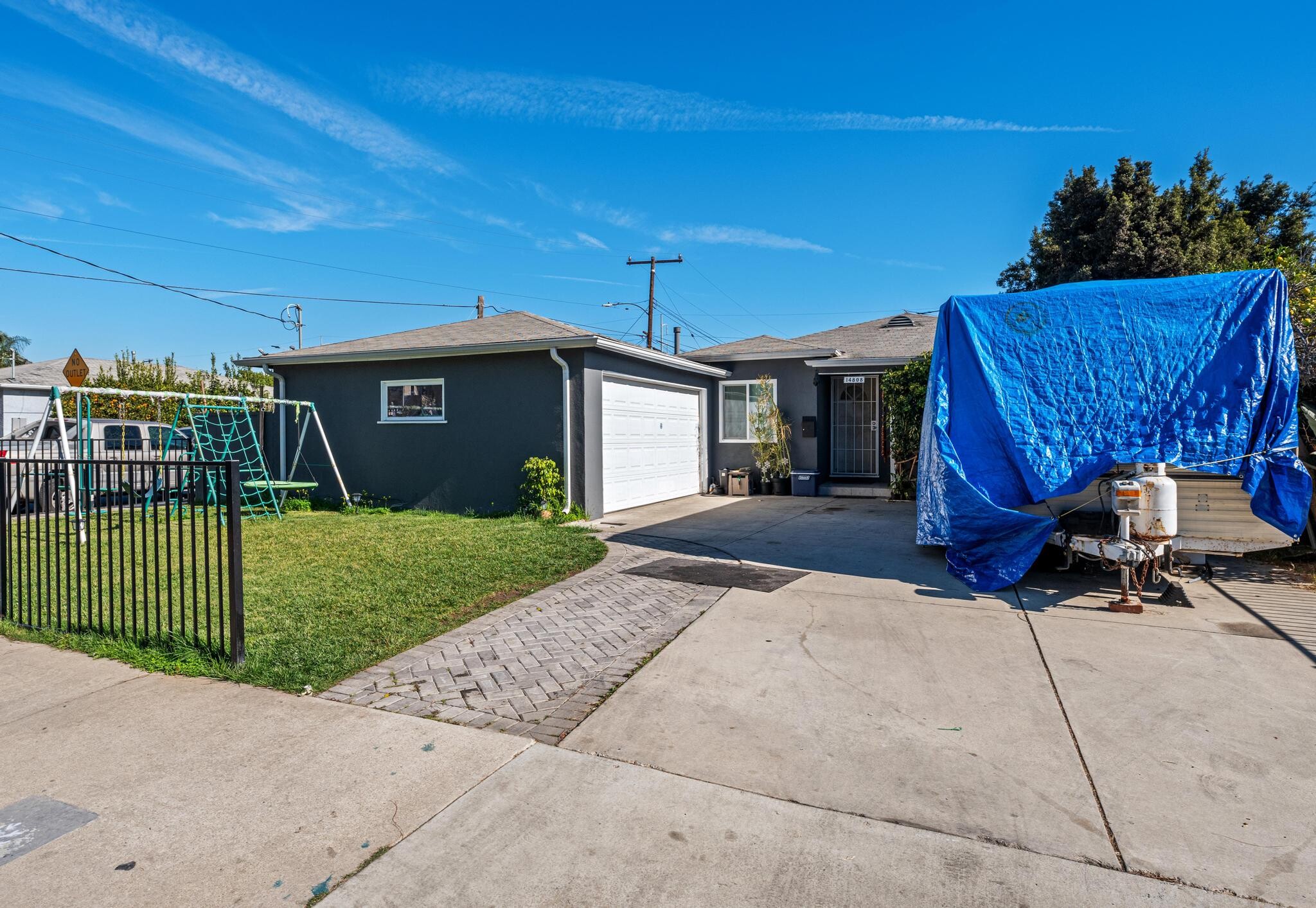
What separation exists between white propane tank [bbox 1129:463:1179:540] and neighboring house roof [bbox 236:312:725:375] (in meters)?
7.16

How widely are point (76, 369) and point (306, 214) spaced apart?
35.9 feet

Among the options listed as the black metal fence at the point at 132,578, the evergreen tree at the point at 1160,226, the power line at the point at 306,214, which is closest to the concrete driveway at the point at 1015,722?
the black metal fence at the point at 132,578

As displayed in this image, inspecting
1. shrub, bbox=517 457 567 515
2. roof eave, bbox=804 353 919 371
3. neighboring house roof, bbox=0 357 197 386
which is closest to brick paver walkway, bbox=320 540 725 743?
shrub, bbox=517 457 567 515

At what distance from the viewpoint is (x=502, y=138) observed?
17.2 meters

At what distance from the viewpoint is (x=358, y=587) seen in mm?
6242

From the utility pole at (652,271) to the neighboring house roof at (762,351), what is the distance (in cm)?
1091

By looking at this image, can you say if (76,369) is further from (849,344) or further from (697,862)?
(849,344)

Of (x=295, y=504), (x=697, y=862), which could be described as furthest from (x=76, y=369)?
(x=697, y=862)

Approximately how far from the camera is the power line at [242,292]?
18141mm

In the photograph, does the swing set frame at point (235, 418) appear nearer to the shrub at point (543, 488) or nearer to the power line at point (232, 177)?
the shrub at point (543, 488)

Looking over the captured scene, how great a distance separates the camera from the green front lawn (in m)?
4.34

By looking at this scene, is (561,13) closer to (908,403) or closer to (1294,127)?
(908,403)

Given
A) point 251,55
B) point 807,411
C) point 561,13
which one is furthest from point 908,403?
point 251,55

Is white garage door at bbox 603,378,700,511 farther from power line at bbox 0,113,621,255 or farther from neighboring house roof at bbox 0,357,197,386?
neighboring house roof at bbox 0,357,197,386
